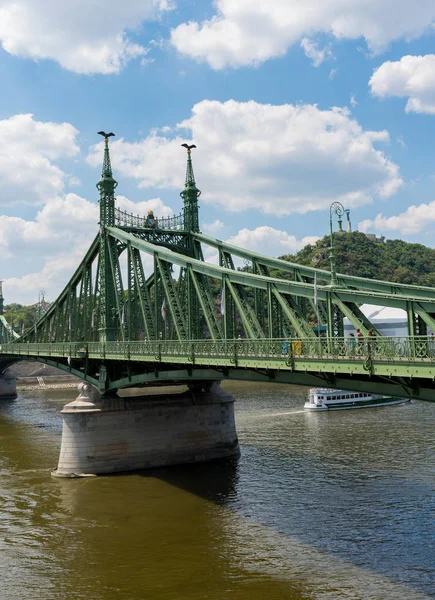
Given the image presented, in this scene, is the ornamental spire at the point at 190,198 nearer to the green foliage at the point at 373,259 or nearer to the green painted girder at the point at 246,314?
the green painted girder at the point at 246,314

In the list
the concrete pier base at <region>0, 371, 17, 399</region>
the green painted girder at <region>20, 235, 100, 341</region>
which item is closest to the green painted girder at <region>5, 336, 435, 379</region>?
the green painted girder at <region>20, 235, 100, 341</region>

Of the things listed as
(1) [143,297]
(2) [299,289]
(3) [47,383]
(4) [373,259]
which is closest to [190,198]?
(1) [143,297]

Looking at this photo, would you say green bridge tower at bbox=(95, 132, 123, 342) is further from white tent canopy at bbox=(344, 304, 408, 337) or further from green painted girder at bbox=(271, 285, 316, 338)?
white tent canopy at bbox=(344, 304, 408, 337)

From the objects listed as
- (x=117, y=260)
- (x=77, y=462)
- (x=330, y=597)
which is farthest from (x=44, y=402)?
(x=330, y=597)

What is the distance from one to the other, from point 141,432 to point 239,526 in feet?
45.0

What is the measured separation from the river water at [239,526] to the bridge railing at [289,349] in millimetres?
7862

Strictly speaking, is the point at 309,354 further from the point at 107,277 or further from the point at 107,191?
the point at 107,191

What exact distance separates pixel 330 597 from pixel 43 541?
13.4 m

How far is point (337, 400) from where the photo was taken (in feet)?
211

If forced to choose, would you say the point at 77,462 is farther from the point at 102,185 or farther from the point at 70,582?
the point at 102,185

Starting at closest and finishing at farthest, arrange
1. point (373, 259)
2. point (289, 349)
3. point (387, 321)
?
point (289, 349) < point (387, 321) < point (373, 259)

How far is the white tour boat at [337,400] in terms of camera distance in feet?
205

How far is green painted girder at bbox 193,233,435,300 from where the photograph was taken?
2356 centimetres

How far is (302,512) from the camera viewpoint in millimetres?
27516
